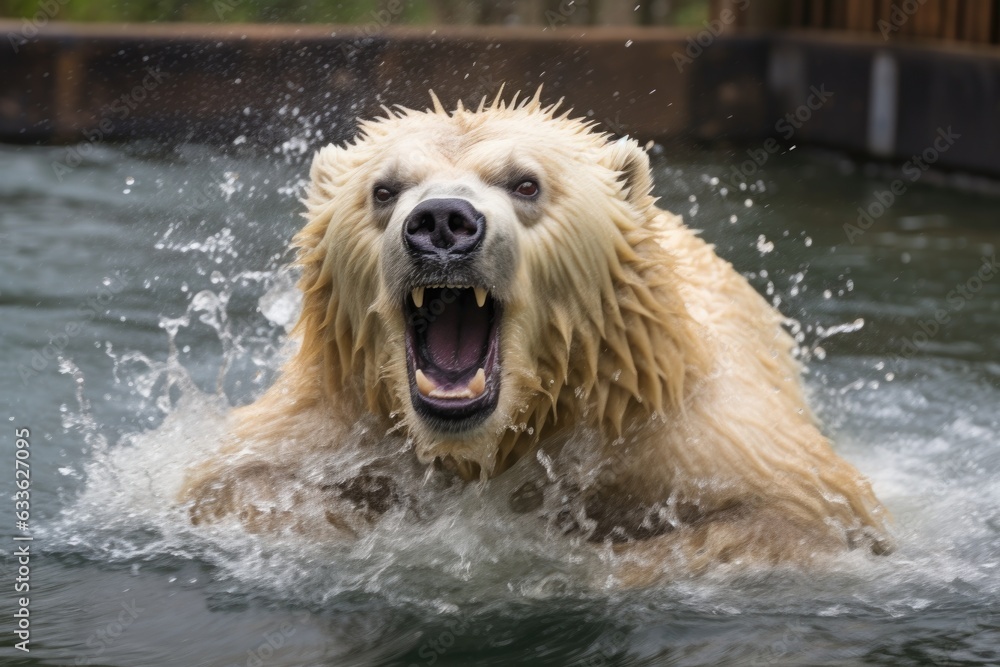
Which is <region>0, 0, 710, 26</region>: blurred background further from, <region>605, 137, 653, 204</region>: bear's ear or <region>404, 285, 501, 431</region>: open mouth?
<region>404, 285, 501, 431</region>: open mouth

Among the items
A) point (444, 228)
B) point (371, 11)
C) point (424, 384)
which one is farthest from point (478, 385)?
point (371, 11)

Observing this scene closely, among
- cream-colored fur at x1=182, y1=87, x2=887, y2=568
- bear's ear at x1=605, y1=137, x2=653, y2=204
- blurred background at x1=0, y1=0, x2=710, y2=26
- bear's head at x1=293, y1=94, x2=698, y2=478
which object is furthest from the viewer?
blurred background at x1=0, y1=0, x2=710, y2=26

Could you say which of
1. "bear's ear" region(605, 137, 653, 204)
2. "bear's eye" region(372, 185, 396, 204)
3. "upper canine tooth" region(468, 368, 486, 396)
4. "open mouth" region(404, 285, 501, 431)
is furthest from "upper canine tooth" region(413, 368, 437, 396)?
"bear's ear" region(605, 137, 653, 204)

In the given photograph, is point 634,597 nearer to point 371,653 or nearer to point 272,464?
point 371,653

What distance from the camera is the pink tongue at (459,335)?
13.6ft

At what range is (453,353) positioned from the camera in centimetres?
416

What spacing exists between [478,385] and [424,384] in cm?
15

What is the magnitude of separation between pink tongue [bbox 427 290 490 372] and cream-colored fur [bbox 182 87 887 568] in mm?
117

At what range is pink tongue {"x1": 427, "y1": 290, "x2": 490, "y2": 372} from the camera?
414 centimetres

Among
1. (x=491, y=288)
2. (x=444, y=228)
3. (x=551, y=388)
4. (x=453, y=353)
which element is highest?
(x=444, y=228)

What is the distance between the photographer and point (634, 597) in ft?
13.8

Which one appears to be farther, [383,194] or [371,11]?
[371,11]

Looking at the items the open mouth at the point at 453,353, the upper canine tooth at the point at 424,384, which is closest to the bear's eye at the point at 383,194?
the open mouth at the point at 453,353

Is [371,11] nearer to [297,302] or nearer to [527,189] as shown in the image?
[297,302]
